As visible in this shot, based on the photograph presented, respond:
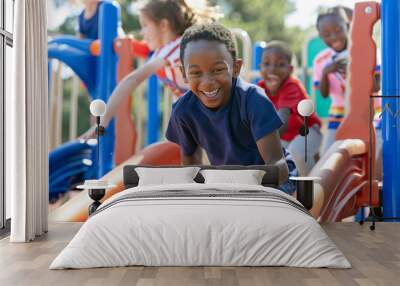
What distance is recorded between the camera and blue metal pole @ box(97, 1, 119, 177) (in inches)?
293

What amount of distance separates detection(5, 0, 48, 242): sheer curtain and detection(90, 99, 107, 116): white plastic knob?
28.6 inches

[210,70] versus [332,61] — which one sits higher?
[332,61]

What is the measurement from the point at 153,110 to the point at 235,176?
1.60 meters

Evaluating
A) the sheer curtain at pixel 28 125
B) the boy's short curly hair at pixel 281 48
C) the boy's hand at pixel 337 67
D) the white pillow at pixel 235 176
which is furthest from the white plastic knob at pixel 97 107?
the boy's hand at pixel 337 67

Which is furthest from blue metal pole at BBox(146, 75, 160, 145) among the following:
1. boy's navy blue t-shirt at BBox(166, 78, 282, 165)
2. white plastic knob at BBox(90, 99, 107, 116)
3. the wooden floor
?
the wooden floor

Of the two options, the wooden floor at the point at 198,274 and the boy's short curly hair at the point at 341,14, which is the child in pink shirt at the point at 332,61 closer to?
the boy's short curly hair at the point at 341,14

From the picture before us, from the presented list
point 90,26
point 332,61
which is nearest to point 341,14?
point 332,61

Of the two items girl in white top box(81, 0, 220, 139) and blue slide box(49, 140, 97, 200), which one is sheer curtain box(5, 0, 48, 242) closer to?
blue slide box(49, 140, 97, 200)

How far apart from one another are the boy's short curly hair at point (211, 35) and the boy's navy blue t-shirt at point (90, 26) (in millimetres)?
1101

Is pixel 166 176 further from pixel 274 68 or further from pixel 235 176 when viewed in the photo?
pixel 274 68

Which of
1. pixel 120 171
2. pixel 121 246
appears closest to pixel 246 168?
pixel 120 171

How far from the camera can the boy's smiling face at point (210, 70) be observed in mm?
7125

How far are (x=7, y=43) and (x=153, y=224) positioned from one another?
3248 millimetres

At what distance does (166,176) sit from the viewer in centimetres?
652
